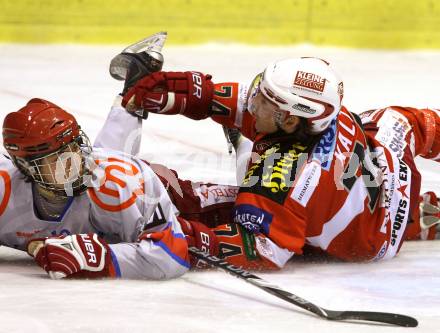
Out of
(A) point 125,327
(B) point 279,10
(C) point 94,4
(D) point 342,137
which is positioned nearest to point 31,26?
(C) point 94,4

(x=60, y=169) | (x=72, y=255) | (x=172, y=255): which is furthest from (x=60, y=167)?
(x=172, y=255)

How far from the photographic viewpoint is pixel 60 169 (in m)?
2.73

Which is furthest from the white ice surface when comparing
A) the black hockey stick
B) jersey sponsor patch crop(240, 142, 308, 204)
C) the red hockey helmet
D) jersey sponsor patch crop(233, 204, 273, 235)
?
the red hockey helmet

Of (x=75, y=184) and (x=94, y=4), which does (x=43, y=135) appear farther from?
(x=94, y=4)

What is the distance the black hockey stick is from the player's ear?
0.50m

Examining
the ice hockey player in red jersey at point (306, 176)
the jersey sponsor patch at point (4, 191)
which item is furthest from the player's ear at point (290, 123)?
the jersey sponsor patch at point (4, 191)

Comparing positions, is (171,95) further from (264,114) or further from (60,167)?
(60,167)

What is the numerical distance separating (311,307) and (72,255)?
0.67m

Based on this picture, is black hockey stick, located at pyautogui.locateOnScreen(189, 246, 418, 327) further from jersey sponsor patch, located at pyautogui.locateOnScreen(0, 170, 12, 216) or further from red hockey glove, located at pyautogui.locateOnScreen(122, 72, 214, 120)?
red hockey glove, located at pyautogui.locateOnScreen(122, 72, 214, 120)

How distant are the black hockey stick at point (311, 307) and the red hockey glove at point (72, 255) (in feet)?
1.03

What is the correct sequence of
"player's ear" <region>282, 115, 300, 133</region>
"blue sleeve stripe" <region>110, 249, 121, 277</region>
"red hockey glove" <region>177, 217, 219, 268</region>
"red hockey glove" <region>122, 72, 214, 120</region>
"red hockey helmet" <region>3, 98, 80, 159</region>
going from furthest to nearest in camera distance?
"red hockey glove" <region>122, 72, 214, 120</region> → "player's ear" <region>282, 115, 300, 133</region> → "red hockey glove" <region>177, 217, 219, 268</region> → "blue sleeve stripe" <region>110, 249, 121, 277</region> → "red hockey helmet" <region>3, 98, 80, 159</region>

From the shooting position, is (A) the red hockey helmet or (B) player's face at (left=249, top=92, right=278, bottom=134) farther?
(B) player's face at (left=249, top=92, right=278, bottom=134)

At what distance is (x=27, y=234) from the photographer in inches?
113

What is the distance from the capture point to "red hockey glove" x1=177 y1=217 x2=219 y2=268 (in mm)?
2959
